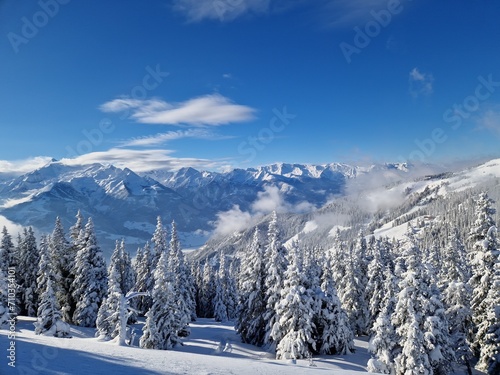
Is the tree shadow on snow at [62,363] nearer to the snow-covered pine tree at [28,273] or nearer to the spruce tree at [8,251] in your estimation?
the spruce tree at [8,251]

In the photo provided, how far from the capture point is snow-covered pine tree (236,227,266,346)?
41.3m

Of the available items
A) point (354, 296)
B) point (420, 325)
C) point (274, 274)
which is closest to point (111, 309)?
point (274, 274)

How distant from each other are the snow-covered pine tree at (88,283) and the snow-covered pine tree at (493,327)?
144ft

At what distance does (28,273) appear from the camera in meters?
51.8

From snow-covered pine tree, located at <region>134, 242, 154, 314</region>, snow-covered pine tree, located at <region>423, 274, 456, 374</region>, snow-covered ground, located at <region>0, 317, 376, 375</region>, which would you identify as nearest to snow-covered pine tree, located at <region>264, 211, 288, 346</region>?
snow-covered pine tree, located at <region>423, 274, 456, 374</region>

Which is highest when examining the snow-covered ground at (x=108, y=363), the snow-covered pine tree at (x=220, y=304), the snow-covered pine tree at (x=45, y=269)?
the snow-covered pine tree at (x=45, y=269)

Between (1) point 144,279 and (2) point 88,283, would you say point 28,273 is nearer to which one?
(2) point 88,283

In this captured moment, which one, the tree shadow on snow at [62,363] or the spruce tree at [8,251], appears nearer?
the tree shadow on snow at [62,363]

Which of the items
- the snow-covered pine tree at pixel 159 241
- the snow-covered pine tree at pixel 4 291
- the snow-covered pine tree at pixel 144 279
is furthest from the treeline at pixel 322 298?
the snow-covered pine tree at pixel 144 279

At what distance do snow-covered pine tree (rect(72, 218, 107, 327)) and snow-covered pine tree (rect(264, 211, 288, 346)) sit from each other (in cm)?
2260

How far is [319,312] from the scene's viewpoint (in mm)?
37438

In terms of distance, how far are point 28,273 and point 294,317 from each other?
138ft

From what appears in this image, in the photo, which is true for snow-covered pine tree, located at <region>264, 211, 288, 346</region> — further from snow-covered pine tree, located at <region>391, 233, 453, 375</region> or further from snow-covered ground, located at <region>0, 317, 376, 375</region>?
snow-covered ground, located at <region>0, 317, 376, 375</region>

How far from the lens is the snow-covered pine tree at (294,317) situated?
33.0m
